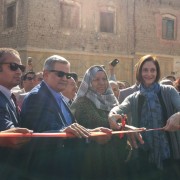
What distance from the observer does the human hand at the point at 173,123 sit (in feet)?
11.2

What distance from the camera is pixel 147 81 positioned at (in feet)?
12.9

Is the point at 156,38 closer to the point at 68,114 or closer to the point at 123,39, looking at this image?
the point at 123,39

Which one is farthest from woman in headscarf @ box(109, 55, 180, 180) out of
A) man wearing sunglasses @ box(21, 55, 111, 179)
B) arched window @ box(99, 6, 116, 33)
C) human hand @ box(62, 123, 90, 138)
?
arched window @ box(99, 6, 116, 33)

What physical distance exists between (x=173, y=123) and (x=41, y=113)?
1.27m

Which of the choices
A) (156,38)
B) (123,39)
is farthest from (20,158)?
(156,38)

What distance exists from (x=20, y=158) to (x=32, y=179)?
0.61 feet

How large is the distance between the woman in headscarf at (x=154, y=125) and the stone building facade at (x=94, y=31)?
11566 mm

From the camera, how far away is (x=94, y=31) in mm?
16844

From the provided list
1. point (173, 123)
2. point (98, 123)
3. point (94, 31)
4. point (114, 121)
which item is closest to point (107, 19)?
point (94, 31)

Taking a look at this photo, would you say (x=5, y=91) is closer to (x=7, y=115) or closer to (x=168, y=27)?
(x=7, y=115)

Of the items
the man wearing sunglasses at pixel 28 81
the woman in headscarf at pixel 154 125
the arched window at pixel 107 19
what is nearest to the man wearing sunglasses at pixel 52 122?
the woman in headscarf at pixel 154 125

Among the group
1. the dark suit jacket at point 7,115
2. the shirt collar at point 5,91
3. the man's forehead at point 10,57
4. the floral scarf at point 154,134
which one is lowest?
the floral scarf at point 154,134

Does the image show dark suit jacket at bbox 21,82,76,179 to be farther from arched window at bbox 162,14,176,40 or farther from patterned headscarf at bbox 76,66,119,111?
arched window at bbox 162,14,176,40

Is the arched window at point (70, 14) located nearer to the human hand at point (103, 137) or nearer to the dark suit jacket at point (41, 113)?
the dark suit jacket at point (41, 113)
